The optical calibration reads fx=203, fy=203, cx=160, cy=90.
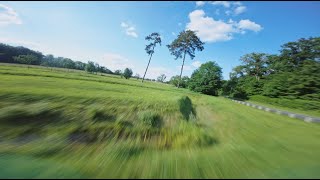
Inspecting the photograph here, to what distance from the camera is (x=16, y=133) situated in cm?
583

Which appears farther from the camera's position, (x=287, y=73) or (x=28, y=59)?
(x=28, y=59)

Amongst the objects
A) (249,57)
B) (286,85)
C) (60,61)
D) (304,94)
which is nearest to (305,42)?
(286,85)

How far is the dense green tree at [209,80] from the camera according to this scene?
4859 cm

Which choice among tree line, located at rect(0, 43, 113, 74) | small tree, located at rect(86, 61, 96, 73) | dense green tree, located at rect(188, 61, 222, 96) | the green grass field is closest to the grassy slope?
dense green tree, located at rect(188, 61, 222, 96)

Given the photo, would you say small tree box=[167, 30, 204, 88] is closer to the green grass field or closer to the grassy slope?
the grassy slope

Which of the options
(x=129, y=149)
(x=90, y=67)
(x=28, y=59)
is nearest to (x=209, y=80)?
(x=129, y=149)

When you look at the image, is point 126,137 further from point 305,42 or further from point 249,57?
point 249,57

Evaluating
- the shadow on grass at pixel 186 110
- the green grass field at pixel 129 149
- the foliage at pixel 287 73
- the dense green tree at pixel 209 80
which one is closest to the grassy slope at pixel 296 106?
the foliage at pixel 287 73

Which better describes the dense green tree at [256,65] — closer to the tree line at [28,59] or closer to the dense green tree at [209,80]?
the dense green tree at [209,80]

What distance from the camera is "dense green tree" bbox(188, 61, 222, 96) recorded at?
48594mm

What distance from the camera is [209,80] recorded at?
4862cm

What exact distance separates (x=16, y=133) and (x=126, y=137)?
3126mm

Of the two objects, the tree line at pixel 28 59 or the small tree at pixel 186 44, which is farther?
the tree line at pixel 28 59

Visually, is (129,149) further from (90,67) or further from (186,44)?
(90,67)
